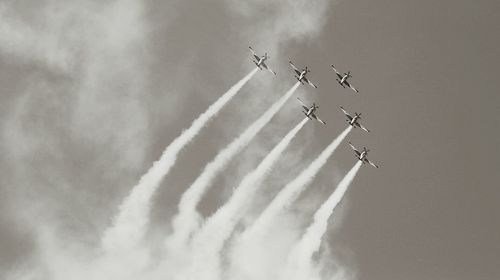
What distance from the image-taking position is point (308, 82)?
147 metres

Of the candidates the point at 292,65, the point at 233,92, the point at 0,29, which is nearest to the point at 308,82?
the point at 292,65

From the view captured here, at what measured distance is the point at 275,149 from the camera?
141250 mm

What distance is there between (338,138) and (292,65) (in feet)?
45.3

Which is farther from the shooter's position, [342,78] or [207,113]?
[342,78]

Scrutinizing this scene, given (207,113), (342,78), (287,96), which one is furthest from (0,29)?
(342,78)

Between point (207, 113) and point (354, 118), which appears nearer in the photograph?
point (207, 113)

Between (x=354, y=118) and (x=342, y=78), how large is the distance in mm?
6878

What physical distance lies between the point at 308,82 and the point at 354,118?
381 inches

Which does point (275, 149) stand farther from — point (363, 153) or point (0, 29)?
point (0, 29)

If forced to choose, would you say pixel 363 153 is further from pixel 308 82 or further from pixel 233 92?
pixel 233 92

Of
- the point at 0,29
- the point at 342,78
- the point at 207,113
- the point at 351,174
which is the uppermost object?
the point at 342,78

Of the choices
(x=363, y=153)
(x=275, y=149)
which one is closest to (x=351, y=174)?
(x=363, y=153)

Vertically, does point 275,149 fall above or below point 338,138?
below

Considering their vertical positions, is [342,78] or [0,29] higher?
[342,78]
